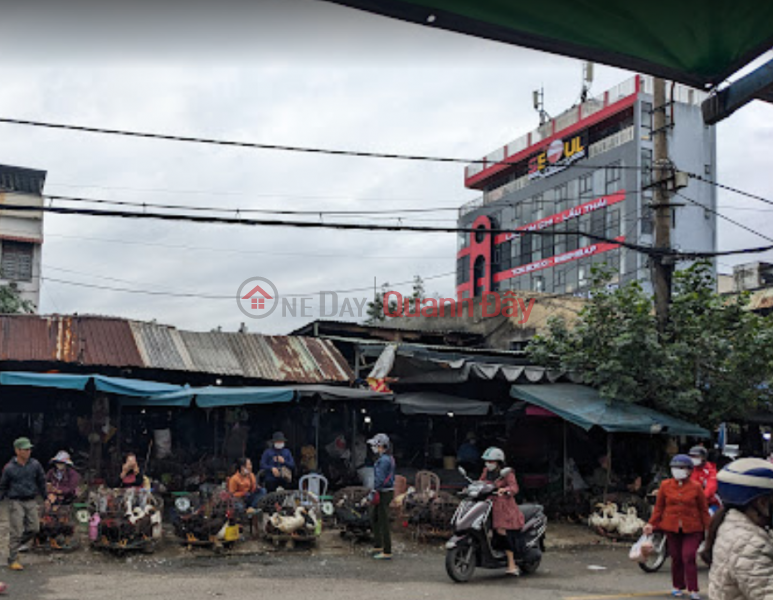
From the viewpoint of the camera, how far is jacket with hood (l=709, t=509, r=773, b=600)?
11.6 ft

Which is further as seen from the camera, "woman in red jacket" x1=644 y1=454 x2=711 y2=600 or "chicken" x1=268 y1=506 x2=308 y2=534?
"chicken" x1=268 y1=506 x2=308 y2=534

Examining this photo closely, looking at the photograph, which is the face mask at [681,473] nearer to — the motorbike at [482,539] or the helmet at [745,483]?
the motorbike at [482,539]

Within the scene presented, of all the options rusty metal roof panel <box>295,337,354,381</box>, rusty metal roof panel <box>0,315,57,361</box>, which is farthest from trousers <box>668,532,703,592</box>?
rusty metal roof panel <box>0,315,57,361</box>

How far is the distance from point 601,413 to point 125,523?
8330 mm

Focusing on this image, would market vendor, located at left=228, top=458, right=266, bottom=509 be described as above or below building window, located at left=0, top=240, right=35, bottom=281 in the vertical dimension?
below

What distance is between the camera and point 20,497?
35.8ft

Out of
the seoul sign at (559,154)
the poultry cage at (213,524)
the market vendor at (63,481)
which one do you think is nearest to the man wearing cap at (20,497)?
the market vendor at (63,481)

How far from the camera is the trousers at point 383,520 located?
474 inches

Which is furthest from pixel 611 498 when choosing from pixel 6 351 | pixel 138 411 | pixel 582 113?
pixel 582 113

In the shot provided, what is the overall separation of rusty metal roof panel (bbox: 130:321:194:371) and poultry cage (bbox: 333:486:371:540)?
238 inches

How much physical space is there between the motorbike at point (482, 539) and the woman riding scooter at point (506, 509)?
0.06 metres

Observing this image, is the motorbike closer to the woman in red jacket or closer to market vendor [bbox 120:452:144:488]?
the woman in red jacket

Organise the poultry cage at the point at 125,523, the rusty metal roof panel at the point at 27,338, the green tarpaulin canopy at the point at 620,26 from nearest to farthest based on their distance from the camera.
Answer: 1. the green tarpaulin canopy at the point at 620,26
2. the poultry cage at the point at 125,523
3. the rusty metal roof panel at the point at 27,338

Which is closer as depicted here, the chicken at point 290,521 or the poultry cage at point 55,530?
the poultry cage at point 55,530
